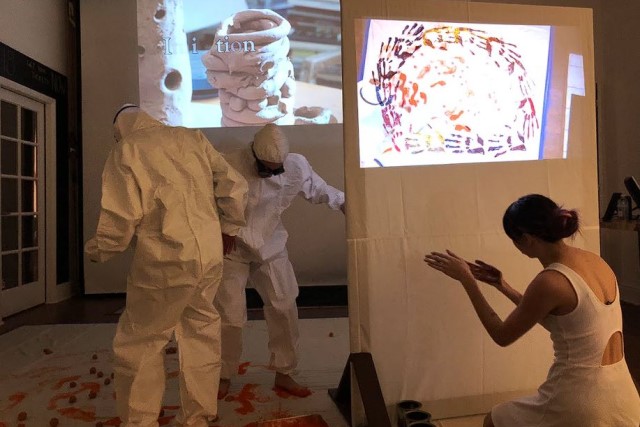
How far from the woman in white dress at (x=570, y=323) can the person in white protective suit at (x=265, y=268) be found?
117 centimetres

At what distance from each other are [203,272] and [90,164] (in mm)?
3893

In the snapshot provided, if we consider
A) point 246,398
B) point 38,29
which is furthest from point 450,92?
point 38,29

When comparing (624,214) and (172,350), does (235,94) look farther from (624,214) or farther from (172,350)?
(624,214)

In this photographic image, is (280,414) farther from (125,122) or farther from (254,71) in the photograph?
(254,71)

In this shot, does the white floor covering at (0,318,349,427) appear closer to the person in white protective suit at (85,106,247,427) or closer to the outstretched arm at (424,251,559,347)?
the person in white protective suit at (85,106,247,427)

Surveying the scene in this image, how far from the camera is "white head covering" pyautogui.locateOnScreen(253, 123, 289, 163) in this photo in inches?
94.6

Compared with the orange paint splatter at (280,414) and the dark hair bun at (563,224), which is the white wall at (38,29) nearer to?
the orange paint splatter at (280,414)

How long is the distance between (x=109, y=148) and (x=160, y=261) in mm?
3802

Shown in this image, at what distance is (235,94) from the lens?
5.04 metres

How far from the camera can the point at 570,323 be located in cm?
150

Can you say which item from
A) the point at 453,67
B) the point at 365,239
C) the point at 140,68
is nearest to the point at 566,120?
the point at 453,67

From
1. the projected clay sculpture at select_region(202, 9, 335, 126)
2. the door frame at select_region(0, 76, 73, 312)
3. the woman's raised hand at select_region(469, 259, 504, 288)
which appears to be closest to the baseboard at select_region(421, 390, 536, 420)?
the woman's raised hand at select_region(469, 259, 504, 288)

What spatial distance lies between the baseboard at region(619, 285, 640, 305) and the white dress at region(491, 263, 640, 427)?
3309mm

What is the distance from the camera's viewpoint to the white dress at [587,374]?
4.85 ft
